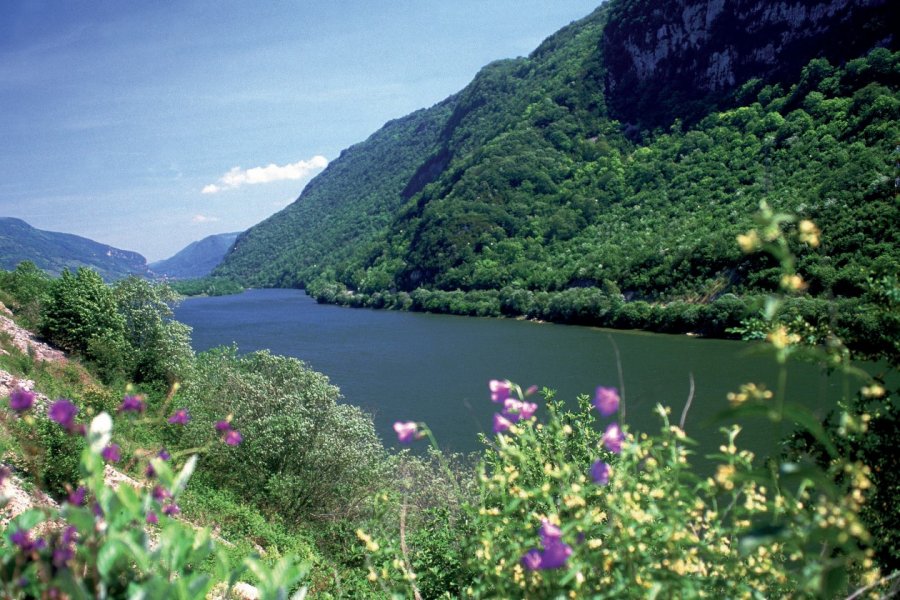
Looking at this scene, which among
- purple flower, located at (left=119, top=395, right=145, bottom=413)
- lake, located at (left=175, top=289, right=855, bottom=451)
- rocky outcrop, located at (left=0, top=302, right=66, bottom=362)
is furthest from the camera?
lake, located at (left=175, top=289, right=855, bottom=451)

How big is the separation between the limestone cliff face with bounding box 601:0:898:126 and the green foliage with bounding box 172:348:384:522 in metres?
72.9

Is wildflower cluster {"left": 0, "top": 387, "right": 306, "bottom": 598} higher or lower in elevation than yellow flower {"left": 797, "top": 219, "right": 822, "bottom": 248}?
lower

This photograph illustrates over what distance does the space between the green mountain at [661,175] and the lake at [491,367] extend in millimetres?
4938

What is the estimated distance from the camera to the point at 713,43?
83.4 meters

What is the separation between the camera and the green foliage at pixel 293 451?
1304cm

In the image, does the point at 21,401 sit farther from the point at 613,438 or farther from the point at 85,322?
the point at 85,322

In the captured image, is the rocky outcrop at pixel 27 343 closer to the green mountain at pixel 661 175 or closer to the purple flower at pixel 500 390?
the purple flower at pixel 500 390

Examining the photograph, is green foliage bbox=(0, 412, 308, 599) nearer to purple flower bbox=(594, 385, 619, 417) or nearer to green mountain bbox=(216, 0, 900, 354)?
purple flower bbox=(594, 385, 619, 417)

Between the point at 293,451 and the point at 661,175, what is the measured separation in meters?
71.2

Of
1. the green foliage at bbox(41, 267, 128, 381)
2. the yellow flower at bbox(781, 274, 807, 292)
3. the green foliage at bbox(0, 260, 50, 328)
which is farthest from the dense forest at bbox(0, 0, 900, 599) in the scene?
the green foliage at bbox(0, 260, 50, 328)

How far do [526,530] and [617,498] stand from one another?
391 millimetres

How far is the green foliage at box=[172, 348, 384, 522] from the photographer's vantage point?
13.0 m

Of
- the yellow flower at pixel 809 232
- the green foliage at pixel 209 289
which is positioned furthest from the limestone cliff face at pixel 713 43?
the green foliage at pixel 209 289

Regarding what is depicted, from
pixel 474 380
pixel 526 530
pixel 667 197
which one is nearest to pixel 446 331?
pixel 474 380
